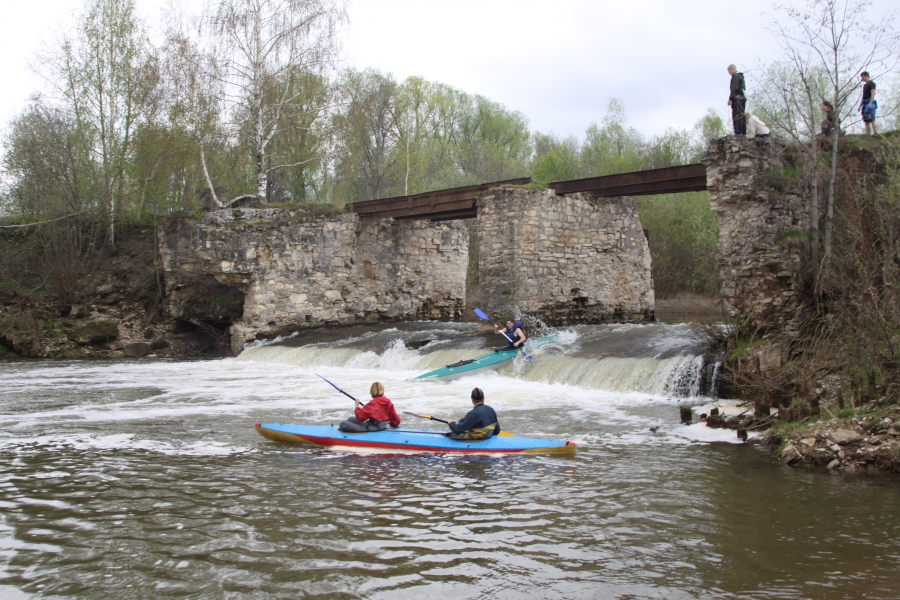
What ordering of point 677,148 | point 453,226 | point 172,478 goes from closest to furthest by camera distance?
point 172,478 → point 453,226 → point 677,148

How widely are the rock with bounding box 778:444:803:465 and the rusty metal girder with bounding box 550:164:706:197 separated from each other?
734cm

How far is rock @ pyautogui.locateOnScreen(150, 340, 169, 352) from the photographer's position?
1930 cm

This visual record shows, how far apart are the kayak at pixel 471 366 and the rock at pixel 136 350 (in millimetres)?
10317

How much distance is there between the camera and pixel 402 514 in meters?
4.83

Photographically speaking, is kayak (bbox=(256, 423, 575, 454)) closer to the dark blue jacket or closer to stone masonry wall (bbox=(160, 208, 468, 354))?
the dark blue jacket

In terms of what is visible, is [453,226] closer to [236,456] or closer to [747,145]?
[747,145]

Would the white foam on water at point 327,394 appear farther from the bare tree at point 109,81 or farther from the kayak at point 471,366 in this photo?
the bare tree at point 109,81

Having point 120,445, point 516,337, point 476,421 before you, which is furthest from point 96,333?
point 476,421

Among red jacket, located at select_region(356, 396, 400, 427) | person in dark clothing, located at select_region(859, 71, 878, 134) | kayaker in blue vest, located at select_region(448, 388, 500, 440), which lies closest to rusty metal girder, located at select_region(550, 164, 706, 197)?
person in dark clothing, located at select_region(859, 71, 878, 134)

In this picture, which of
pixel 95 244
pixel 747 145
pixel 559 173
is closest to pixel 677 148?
pixel 559 173

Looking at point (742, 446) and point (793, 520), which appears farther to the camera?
point (742, 446)

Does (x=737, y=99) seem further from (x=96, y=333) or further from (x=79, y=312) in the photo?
(x=79, y=312)

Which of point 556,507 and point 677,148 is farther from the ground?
point 677,148

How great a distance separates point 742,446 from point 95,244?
20335 millimetres
